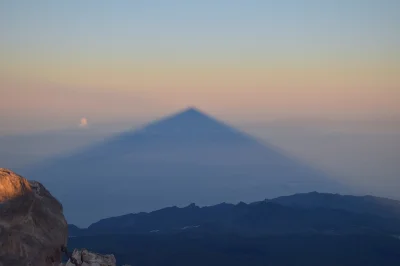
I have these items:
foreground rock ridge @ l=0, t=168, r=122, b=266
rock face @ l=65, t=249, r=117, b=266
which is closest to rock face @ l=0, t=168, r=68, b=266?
foreground rock ridge @ l=0, t=168, r=122, b=266

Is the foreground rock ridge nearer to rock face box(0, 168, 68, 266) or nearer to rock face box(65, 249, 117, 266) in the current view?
rock face box(0, 168, 68, 266)

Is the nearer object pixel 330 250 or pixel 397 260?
pixel 397 260

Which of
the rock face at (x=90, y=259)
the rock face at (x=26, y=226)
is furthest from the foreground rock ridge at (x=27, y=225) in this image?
the rock face at (x=90, y=259)

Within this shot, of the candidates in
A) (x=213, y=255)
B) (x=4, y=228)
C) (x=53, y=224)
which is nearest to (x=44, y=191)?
(x=53, y=224)

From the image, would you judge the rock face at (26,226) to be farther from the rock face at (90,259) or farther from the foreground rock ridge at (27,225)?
the rock face at (90,259)

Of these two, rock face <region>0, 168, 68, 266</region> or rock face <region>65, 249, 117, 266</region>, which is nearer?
rock face <region>0, 168, 68, 266</region>

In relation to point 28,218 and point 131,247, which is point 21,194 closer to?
point 28,218

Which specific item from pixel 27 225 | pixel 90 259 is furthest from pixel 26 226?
pixel 90 259

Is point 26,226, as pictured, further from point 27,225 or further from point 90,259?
point 90,259

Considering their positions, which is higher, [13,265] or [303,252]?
[13,265]
